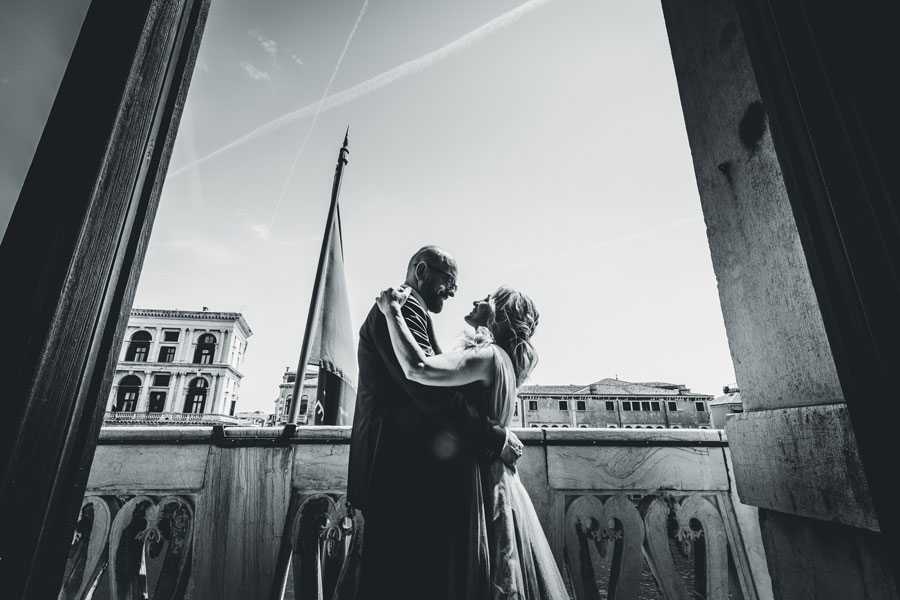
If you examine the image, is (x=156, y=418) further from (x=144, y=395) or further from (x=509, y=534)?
(x=509, y=534)

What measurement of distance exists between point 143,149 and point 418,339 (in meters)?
1.12

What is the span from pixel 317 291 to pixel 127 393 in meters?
45.6

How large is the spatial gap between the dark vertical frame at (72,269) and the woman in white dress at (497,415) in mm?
932

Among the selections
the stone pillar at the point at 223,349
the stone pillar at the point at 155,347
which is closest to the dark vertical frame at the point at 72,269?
the stone pillar at the point at 223,349

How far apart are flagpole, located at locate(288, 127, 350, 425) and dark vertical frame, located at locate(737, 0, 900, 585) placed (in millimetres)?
3122

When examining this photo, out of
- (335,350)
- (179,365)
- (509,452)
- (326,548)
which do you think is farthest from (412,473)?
(179,365)

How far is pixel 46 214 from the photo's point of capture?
779 millimetres

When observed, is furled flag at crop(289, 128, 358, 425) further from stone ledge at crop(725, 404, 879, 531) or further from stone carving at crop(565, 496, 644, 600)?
stone ledge at crop(725, 404, 879, 531)

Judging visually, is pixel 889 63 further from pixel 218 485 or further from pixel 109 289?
pixel 218 485

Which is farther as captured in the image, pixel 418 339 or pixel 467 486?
pixel 418 339

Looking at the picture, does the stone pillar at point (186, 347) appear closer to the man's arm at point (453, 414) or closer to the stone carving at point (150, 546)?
the stone carving at point (150, 546)

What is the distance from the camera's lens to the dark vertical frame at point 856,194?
2.75 ft

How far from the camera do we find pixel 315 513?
2379 mm

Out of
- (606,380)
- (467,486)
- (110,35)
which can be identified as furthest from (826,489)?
(606,380)
